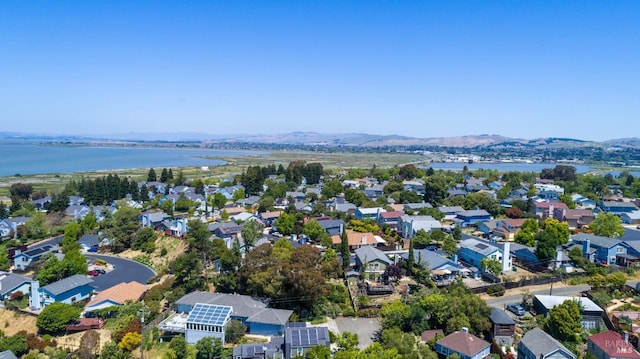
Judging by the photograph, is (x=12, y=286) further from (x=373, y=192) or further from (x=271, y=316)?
(x=373, y=192)

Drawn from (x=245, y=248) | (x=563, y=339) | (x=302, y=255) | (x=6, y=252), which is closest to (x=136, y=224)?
(x=6, y=252)

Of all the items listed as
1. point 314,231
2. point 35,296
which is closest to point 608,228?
point 314,231

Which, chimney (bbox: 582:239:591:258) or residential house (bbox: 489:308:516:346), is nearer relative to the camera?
residential house (bbox: 489:308:516:346)

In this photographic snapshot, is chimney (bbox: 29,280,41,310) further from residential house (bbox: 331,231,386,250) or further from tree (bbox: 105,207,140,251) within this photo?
residential house (bbox: 331,231,386,250)

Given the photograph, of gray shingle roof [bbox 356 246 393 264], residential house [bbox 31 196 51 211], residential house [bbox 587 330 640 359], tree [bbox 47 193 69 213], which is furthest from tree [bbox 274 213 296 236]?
residential house [bbox 31 196 51 211]

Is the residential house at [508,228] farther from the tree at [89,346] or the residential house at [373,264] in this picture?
the tree at [89,346]

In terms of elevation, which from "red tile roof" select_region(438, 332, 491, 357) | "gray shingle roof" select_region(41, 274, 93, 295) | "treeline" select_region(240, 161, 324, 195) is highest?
"treeline" select_region(240, 161, 324, 195)

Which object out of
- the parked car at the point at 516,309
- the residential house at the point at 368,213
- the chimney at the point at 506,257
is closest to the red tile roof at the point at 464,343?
the parked car at the point at 516,309
